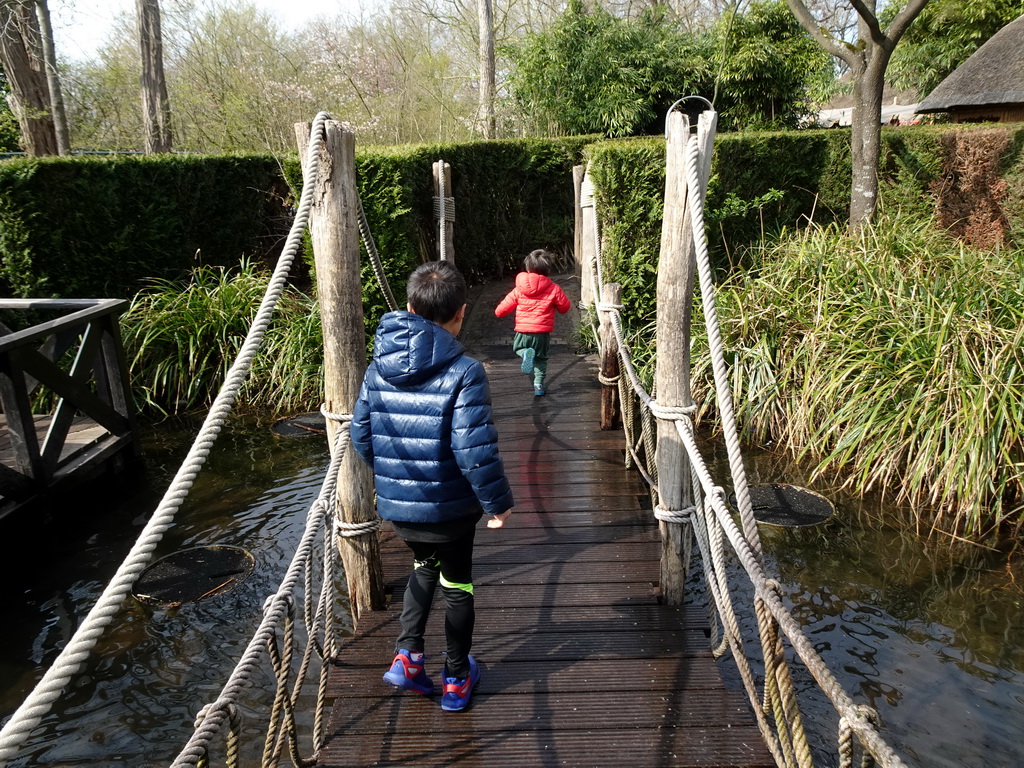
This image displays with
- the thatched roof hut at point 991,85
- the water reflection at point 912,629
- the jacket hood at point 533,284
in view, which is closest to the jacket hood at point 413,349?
the water reflection at point 912,629

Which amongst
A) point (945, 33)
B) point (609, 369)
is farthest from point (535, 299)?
point (945, 33)

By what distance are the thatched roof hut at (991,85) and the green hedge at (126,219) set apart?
43.5 feet

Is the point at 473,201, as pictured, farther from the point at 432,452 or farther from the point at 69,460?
the point at 432,452

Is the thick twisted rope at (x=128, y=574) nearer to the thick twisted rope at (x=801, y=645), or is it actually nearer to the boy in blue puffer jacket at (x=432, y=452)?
the boy in blue puffer jacket at (x=432, y=452)

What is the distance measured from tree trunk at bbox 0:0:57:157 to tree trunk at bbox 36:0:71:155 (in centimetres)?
13

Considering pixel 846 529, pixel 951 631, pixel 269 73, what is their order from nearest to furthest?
1. pixel 951 631
2. pixel 846 529
3. pixel 269 73

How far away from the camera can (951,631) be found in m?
3.98

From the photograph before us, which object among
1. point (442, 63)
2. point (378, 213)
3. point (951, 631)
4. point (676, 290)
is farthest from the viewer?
point (442, 63)

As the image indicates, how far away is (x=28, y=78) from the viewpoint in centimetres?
1086

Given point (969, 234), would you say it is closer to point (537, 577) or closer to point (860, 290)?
point (860, 290)

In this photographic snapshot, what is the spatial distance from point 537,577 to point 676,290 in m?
1.54

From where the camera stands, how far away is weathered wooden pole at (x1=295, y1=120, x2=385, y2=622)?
2.99m

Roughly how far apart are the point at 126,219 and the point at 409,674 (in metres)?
7.38

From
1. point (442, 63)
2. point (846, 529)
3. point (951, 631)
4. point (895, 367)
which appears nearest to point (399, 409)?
point (951, 631)
